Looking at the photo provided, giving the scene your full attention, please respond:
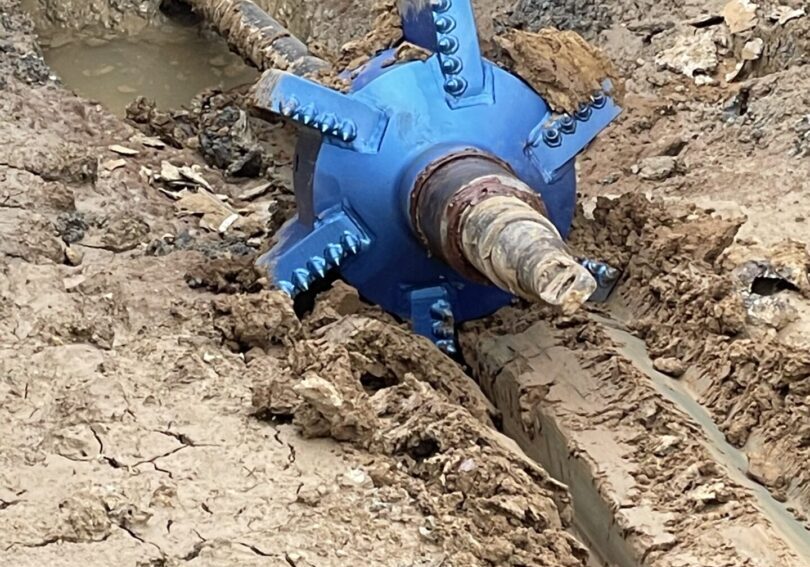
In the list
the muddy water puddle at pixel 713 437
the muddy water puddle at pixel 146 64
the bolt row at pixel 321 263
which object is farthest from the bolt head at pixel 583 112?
the muddy water puddle at pixel 146 64

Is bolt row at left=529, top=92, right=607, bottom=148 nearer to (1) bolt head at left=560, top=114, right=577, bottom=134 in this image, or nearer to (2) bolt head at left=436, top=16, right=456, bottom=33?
(1) bolt head at left=560, top=114, right=577, bottom=134

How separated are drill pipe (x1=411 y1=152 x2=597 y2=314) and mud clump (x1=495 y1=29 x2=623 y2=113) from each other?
305 mm

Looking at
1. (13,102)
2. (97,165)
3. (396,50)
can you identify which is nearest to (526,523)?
(396,50)

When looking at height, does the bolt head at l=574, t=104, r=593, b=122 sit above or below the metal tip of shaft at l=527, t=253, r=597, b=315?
above

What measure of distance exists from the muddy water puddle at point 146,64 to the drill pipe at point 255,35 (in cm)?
21

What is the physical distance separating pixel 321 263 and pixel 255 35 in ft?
7.45

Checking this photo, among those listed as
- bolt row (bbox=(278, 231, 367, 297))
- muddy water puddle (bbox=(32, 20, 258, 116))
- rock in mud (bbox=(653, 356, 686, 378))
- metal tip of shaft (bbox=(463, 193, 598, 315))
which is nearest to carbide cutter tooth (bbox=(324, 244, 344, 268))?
bolt row (bbox=(278, 231, 367, 297))

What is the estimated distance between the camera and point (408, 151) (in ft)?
10.7

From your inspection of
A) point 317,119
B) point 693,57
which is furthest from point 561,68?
point 693,57

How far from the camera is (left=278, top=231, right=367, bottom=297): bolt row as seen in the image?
10.7 ft

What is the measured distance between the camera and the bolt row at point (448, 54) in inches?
130

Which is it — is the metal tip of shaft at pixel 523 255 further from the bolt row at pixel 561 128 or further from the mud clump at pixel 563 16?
the mud clump at pixel 563 16

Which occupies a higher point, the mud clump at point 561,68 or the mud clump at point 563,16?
the mud clump at point 561,68

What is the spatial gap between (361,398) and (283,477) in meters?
0.28
